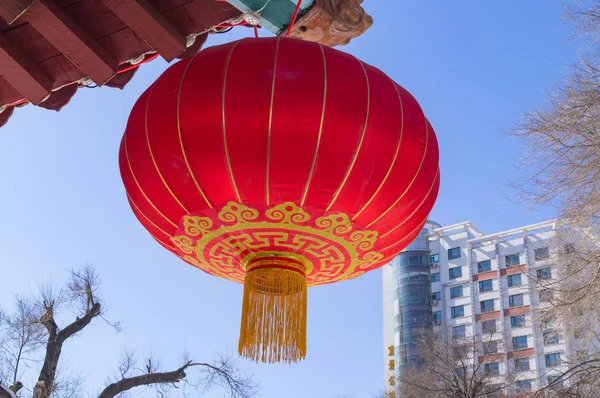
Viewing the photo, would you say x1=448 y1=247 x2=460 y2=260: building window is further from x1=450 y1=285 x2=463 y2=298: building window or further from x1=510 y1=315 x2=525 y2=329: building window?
x1=510 y1=315 x2=525 y2=329: building window

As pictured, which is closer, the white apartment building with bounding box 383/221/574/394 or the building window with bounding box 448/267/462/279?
the white apartment building with bounding box 383/221/574/394

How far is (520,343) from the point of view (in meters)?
38.5

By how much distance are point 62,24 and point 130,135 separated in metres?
1.06

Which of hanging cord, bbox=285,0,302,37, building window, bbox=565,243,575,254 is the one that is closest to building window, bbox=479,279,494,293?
building window, bbox=565,243,575,254

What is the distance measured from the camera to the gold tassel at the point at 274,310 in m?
3.64

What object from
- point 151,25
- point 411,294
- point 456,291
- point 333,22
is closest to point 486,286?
point 456,291

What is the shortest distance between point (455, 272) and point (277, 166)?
138ft

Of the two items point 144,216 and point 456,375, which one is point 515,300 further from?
point 144,216

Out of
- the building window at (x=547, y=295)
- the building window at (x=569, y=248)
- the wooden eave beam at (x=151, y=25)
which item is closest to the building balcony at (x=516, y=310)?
the building window at (x=547, y=295)

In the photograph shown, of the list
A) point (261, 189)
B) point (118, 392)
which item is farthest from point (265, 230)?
point (118, 392)

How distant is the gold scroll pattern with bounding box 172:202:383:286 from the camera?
11.3 ft

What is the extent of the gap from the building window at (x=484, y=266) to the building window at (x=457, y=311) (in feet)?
8.05

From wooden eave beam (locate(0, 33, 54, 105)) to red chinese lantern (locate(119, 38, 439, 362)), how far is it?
0.67m

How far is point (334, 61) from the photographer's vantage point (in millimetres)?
3443
